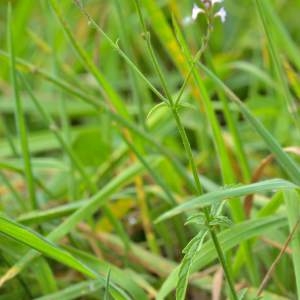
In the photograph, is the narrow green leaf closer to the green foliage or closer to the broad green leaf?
the green foliage

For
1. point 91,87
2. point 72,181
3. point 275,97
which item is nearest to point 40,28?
point 91,87

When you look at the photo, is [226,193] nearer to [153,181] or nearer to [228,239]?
[228,239]

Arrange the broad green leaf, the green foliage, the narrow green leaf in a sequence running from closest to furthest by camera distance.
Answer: the narrow green leaf → the green foliage → the broad green leaf

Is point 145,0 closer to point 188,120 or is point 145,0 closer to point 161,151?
point 161,151

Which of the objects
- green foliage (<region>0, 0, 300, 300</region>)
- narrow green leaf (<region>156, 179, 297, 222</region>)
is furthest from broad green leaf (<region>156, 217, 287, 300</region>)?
narrow green leaf (<region>156, 179, 297, 222</region>)

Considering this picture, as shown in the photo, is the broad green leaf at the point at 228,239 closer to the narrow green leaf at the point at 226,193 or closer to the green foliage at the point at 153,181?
the green foliage at the point at 153,181

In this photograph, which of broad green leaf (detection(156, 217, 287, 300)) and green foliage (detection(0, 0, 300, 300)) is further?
broad green leaf (detection(156, 217, 287, 300))

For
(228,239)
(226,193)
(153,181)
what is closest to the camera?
(226,193)

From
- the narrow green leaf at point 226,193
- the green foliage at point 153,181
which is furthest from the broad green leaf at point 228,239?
the narrow green leaf at point 226,193

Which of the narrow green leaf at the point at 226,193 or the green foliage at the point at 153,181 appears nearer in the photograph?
the narrow green leaf at the point at 226,193

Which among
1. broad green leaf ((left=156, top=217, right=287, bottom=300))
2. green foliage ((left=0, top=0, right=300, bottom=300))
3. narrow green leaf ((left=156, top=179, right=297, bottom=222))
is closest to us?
narrow green leaf ((left=156, top=179, right=297, bottom=222))

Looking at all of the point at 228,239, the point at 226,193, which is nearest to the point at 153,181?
the point at 228,239
